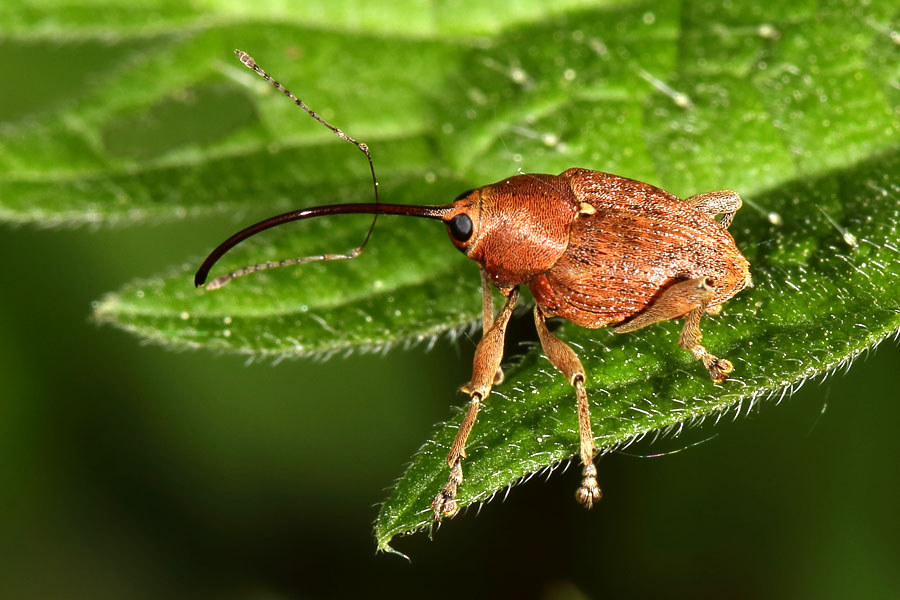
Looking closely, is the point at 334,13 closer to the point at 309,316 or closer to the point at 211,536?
the point at 309,316

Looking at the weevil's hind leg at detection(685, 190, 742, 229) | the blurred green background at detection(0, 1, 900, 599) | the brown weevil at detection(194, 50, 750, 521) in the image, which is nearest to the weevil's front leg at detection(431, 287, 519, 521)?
the brown weevil at detection(194, 50, 750, 521)

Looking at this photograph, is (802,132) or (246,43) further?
(246,43)

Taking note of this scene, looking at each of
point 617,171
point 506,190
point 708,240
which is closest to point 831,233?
point 708,240

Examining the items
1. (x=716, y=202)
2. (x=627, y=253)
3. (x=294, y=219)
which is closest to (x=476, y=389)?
(x=627, y=253)

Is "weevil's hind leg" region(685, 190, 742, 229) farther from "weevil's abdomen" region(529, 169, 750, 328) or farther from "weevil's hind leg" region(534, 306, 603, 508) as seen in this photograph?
"weevil's hind leg" region(534, 306, 603, 508)

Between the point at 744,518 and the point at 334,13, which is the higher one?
the point at 334,13

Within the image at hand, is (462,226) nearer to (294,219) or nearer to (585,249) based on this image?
(585,249)

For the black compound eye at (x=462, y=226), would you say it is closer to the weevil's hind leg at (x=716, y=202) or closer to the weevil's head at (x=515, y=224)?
the weevil's head at (x=515, y=224)
